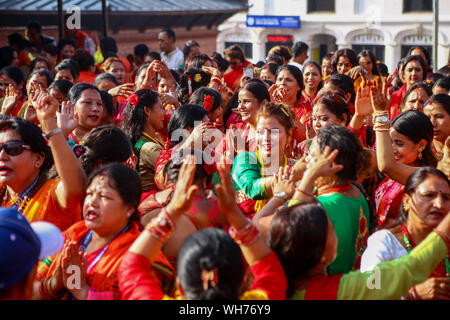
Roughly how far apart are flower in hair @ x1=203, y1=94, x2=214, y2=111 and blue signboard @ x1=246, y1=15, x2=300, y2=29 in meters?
17.8

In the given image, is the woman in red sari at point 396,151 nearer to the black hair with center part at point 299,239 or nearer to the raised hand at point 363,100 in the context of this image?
the raised hand at point 363,100

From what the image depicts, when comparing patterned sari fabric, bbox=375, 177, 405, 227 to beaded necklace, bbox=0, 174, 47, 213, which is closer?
beaded necklace, bbox=0, 174, 47, 213

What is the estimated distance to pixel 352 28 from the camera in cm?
2258

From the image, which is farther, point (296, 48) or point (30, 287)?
point (296, 48)

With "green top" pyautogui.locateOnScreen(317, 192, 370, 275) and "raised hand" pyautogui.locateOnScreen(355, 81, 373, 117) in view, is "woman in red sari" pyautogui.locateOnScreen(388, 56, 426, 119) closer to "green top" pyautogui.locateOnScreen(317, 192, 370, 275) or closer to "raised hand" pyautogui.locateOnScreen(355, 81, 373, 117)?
"raised hand" pyautogui.locateOnScreen(355, 81, 373, 117)

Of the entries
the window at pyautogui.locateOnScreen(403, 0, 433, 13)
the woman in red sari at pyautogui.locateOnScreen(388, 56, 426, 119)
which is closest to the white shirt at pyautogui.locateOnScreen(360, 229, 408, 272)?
the woman in red sari at pyautogui.locateOnScreen(388, 56, 426, 119)

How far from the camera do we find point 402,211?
105 inches

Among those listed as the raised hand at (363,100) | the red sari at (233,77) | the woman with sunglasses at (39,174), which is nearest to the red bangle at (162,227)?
the woman with sunglasses at (39,174)

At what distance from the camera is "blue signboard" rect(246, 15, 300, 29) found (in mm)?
21984

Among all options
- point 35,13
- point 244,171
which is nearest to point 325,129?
point 244,171

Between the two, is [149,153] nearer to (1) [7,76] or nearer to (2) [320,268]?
(2) [320,268]

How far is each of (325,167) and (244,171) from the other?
885mm

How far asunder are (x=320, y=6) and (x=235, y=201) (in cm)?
2265

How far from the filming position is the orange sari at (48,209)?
269cm
